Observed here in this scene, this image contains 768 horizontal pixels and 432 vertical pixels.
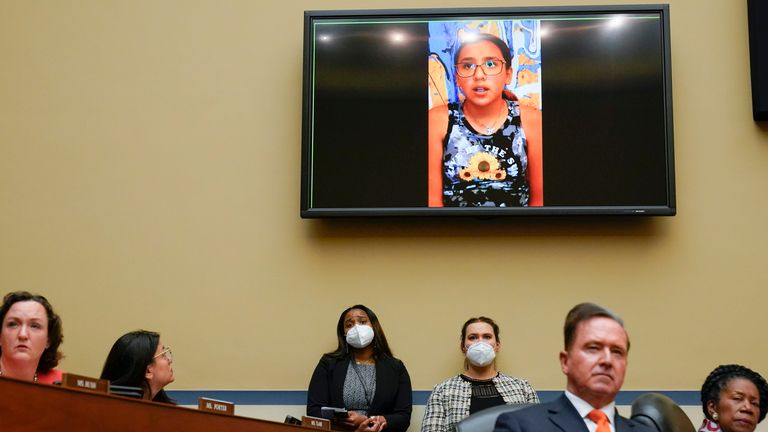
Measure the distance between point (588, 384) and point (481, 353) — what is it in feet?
7.32

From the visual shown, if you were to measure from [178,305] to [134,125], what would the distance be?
3.63 ft

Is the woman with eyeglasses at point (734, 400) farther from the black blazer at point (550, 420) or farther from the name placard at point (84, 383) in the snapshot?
the name placard at point (84, 383)

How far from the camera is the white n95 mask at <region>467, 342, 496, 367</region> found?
4879mm

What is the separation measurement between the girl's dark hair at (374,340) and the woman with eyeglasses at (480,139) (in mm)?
720

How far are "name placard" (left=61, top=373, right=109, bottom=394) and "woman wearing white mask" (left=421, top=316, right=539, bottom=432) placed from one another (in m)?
2.39

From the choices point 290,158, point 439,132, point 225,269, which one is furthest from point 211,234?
point 439,132

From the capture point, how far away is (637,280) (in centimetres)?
524

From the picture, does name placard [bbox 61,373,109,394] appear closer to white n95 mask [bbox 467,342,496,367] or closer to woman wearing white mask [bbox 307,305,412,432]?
woman wearing white mask [bbox 307,305,412,432]

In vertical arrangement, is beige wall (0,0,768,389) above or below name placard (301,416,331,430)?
above

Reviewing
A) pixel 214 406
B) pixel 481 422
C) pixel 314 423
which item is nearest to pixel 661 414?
pixel 481 422

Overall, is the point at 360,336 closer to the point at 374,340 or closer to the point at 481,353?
the point at 374,340

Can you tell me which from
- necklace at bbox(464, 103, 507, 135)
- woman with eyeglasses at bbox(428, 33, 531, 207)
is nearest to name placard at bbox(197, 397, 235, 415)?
woman with eyeglasses at bbox(428, 33, 531, 207)

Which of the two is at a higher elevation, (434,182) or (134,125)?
(134,125)

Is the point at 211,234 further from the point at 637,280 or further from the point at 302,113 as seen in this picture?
the point at 637,280
